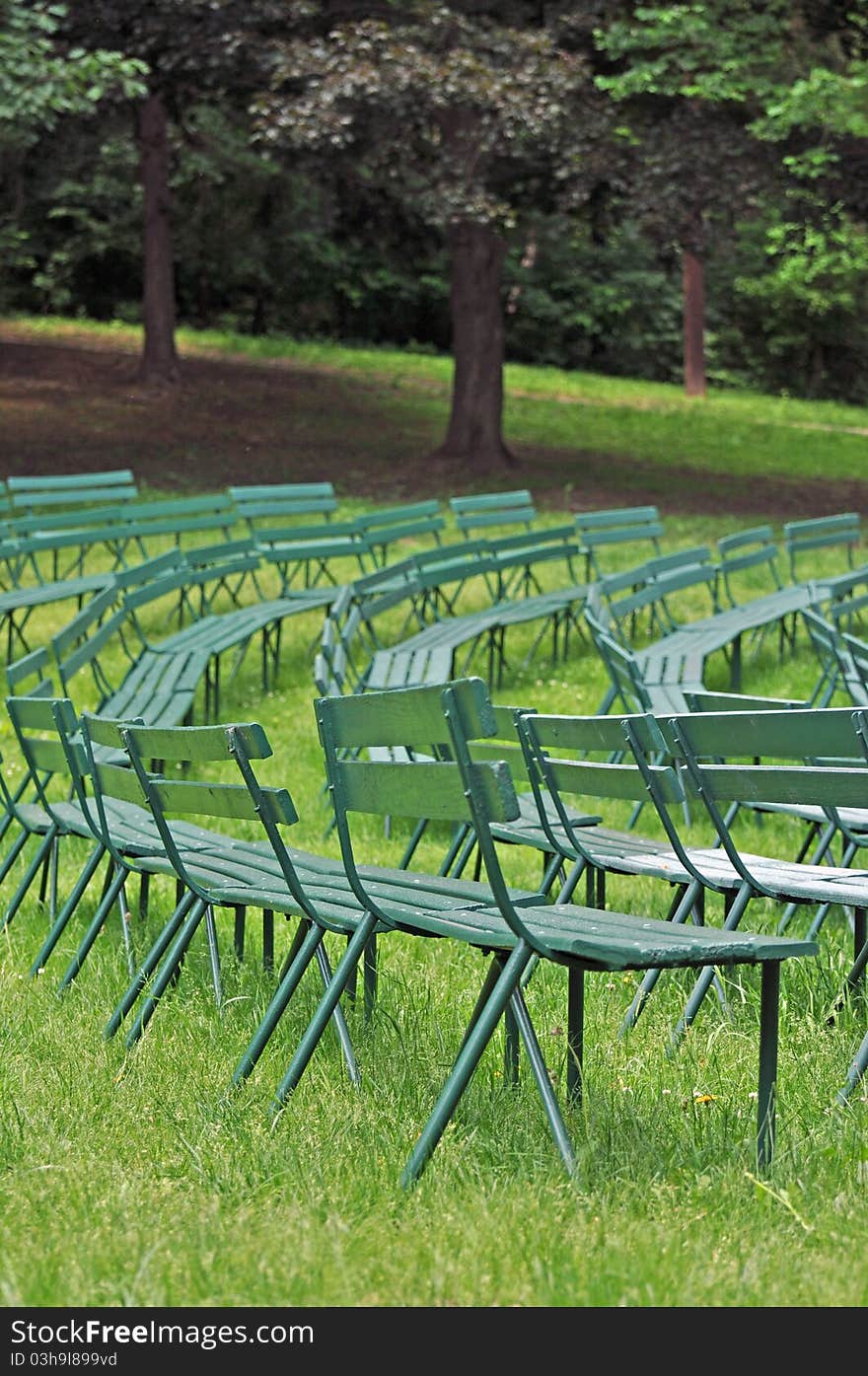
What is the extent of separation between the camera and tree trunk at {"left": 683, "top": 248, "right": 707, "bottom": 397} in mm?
32812

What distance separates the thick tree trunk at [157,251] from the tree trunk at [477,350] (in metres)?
5.90

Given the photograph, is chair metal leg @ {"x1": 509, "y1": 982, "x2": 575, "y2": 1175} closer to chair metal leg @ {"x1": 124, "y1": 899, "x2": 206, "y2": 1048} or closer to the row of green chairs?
the row of green chairs

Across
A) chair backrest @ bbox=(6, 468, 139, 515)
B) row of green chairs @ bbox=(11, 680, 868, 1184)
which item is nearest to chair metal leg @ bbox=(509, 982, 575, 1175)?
row of green chairs @ bbox=(11, 680, 868, 1184)

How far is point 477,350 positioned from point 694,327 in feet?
46.7

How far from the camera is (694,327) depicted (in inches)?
1310

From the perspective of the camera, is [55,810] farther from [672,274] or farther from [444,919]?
[672,274]

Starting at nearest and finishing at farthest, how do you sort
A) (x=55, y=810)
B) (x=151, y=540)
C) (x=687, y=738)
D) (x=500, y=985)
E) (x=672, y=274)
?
(x=500, y=985), (x=687, y=738), (x=55, y=810), (x=151, y=540), (x=672, y=274)

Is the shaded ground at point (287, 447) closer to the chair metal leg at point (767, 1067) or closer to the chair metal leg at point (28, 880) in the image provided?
the chair metal leg at point (28, 880)

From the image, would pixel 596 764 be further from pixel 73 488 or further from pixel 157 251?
pixel 157 251

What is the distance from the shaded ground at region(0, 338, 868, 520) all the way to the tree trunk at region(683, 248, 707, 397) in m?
8.21

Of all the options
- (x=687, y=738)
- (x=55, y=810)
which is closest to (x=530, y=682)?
(x=55, y=810)
